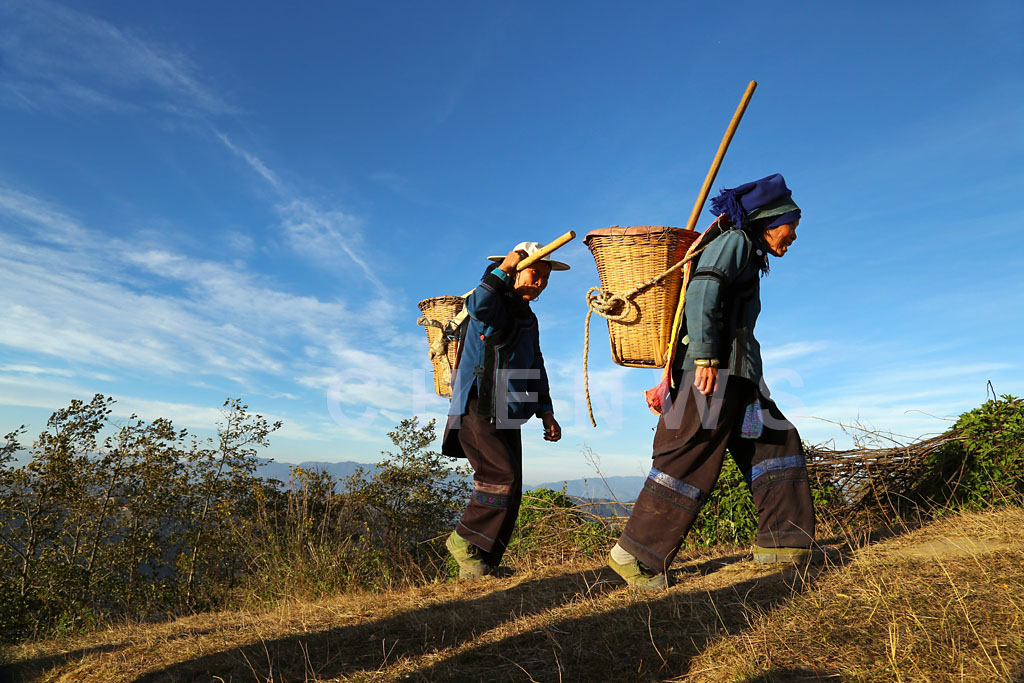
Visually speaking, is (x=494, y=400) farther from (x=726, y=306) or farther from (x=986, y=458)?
(x=986, y=458)

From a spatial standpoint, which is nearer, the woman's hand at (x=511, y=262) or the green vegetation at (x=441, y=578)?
the green vegetation at (x=441, y=578)

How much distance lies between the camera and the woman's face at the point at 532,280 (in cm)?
471

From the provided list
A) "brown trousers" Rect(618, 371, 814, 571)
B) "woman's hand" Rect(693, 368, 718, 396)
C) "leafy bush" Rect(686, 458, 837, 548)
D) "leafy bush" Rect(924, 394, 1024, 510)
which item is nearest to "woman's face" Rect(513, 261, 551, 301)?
"brown trousers" Rect(618, 371, 814, 571)

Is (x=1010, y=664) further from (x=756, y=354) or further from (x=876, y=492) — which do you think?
(x=876, y=492)

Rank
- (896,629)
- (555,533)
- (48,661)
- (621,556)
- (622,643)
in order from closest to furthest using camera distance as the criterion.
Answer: (896,629)
(622,643)
(48,661)
(621,556)
(555,533)

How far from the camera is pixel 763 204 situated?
4027 millimetres

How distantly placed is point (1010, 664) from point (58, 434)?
974cm

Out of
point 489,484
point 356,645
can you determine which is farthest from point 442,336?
point 356,645

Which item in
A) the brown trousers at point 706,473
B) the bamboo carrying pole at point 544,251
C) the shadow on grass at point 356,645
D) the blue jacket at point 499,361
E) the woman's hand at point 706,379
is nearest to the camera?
the shadow on grass at point 356,645

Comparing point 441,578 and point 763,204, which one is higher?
point 763,204

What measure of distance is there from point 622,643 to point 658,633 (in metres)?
0.20

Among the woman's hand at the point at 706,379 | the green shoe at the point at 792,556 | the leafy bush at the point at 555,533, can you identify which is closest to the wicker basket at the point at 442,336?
the leafy bush at the point at 555,533

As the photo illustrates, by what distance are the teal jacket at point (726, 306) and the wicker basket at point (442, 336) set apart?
1958mm

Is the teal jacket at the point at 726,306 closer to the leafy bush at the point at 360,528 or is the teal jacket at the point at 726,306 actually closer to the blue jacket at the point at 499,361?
the blue jacket at the point at 499,361
